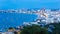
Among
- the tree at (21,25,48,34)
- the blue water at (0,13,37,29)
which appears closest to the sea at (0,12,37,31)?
the blue water at (0,13,37,29)

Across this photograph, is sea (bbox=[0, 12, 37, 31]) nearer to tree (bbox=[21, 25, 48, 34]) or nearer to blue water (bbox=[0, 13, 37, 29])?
blue water (bbox=[0, 13, 37, 29])

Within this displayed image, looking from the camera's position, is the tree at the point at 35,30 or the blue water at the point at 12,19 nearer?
the tree at the point at 35,30

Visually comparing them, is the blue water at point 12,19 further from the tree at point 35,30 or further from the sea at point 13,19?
the tree at point 35,30

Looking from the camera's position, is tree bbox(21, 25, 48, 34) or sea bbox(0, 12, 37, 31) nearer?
tree bbox(21, 25, 48, 34)

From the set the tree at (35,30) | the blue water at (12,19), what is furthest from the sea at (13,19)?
the tree at (35,30)

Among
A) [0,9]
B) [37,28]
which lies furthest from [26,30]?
[0,9]

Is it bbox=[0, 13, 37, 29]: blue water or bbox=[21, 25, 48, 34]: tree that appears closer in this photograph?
bbox=[21, 25, 48, 34]: tree

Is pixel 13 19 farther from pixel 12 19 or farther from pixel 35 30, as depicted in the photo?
pixel 35 30
